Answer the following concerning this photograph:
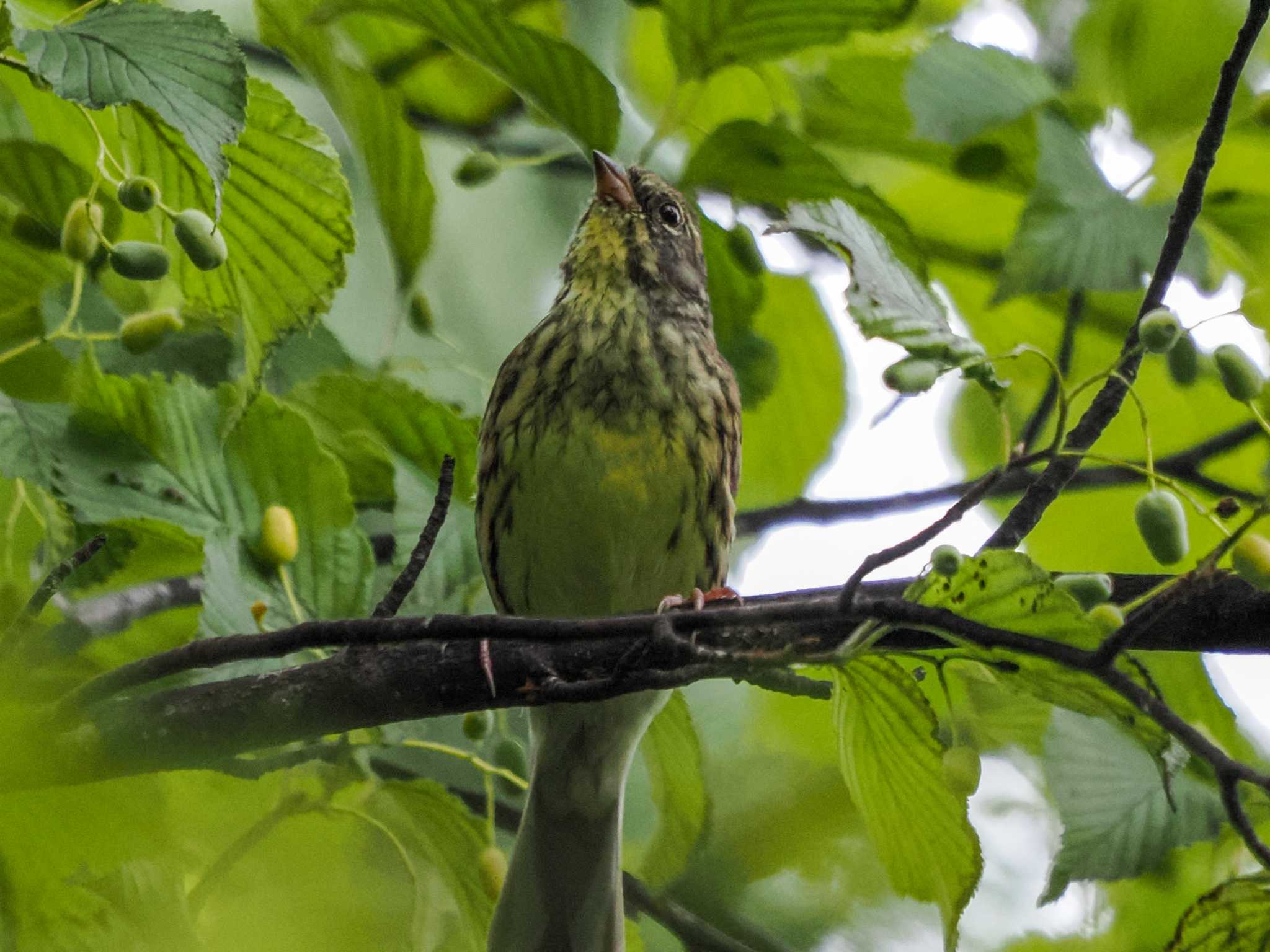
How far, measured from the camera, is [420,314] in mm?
2797

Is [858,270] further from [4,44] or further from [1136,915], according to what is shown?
[1136,915]

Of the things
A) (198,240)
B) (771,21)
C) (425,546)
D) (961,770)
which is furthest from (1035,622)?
(771,21)

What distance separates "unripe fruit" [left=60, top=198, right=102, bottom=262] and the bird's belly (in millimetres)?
1198

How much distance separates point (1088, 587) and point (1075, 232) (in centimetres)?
A: 101

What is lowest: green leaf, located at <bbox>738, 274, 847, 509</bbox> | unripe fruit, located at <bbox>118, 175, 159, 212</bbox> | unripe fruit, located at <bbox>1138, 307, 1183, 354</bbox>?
unripe fruit, located at <bbox>1138, 307, 1183, 354</bbox>

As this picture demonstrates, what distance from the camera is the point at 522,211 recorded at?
5047 mm

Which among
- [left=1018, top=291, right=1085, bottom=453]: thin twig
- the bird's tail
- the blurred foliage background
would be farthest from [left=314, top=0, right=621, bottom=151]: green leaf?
the bird's tail

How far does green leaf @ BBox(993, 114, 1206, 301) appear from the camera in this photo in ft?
7.93

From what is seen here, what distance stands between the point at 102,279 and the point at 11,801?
3.97 ft

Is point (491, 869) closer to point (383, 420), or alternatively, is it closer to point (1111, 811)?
point (383, 420)

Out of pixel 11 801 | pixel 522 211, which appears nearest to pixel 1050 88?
pixel 11 801

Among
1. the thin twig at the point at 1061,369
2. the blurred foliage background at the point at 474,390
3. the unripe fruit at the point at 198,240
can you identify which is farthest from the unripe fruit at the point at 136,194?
the thin twig at the point at 1061,369

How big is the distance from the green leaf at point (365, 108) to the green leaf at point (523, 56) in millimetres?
143

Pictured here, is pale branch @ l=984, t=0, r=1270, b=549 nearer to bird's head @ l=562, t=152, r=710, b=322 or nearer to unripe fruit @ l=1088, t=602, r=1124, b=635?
unripe fruit @ l=1088, t=602, r=1124, b=635
